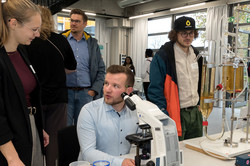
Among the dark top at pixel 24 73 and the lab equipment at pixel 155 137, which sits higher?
the dark top at pixel 24 73

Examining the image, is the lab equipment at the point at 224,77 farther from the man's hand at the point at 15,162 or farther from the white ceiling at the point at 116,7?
the white ceiling at the point at 116,7

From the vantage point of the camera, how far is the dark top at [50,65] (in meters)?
1.98

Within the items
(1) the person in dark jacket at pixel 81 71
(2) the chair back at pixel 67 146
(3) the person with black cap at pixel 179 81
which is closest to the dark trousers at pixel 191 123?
(3) the person with black cap at pixel 179 81

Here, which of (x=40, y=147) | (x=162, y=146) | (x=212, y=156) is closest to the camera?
(x=162, y=146)

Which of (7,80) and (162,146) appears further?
(7,80)

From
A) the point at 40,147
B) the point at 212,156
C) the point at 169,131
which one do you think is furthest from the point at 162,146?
the point at 40,147

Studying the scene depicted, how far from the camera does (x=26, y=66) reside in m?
1.45

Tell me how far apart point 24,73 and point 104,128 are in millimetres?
579

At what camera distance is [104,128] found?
1.51m

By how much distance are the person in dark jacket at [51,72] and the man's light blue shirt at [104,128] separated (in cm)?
65

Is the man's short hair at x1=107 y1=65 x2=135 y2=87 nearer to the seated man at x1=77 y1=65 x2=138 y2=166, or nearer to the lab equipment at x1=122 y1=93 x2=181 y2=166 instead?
the seated man at x1=77 y1=65 x2=138 y2=166

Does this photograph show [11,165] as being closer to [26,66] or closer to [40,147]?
[40,147]

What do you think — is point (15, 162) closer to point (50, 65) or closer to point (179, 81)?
point (50, 65)

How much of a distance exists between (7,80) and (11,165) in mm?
411
